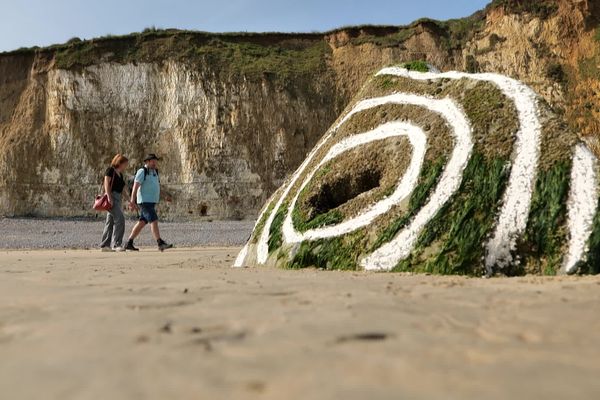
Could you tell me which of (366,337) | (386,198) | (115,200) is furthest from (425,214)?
(115,200)

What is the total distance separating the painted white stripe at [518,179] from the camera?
357cm

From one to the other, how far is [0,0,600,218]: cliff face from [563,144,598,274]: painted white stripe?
20647 mm

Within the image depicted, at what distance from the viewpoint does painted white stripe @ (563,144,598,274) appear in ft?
11.2

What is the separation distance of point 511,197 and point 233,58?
994 inches

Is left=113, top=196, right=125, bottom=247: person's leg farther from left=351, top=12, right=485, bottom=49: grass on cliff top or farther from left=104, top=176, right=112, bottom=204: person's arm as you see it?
left=351, top=12, right=485, bottom=49: grass on cliff top

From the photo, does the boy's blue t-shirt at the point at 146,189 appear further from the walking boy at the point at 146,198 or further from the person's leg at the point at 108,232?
the person's leg at the point at 108,232

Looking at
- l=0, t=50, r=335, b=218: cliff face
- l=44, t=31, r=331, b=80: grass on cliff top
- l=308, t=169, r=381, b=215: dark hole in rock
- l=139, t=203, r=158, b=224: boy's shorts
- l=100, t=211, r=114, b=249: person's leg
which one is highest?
l=44, t=31, r=331, b=80: grass on cliff top

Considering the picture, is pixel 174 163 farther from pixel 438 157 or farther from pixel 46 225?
pixel 438 157

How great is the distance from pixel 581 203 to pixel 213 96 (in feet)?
78.8

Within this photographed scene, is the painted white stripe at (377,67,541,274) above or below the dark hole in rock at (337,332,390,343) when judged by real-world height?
above

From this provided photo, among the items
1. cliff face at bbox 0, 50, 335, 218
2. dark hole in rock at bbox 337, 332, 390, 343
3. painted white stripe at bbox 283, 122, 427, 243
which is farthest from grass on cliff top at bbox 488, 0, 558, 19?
dark hole in rock at bbox 337, 332, 390, 343

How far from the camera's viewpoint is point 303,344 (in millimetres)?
1572

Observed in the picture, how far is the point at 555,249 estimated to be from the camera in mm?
3477

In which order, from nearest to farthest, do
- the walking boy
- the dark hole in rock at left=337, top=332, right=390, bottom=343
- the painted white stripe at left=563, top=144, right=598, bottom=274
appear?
the dark hole in rock at left=337, top=332, right=390, bottom=343, the painted white stripe at left=563, top=144, right=598, bottom=274, the walking boy
